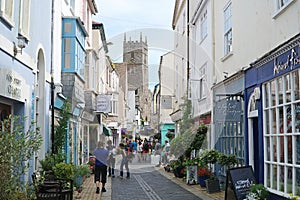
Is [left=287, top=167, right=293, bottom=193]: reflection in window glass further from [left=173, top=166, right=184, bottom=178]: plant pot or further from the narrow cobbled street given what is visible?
[left=173, top=166, right=184, bottom=178]: plant pot

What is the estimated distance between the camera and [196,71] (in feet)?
68.9

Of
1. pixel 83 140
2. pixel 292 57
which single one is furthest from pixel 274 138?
pixel 83 140

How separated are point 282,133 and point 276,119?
511 millimetres

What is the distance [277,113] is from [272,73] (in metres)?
0.90

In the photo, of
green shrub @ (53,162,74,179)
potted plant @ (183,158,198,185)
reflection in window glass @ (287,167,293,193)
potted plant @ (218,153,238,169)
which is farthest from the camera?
potted plant @ (183,158,198,185)

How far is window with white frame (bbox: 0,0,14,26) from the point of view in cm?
801

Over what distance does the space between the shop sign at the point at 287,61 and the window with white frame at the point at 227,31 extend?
4881 millimetres

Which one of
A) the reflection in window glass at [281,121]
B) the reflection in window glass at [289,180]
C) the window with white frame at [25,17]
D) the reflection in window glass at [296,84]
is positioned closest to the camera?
the reflection in window glass at [296,84]

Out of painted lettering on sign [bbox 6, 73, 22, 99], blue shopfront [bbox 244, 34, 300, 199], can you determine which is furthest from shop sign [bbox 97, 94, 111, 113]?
painted lettering on sign [bbox 6, 73, 22, 99]

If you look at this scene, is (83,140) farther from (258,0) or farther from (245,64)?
(258,0)

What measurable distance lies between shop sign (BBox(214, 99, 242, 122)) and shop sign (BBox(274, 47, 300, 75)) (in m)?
3.72

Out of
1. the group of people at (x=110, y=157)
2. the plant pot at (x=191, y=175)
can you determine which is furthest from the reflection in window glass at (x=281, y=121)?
the plant pot at (x=191, y=175)

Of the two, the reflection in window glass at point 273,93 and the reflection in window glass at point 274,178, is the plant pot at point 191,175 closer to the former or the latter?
the reflection in window glass at point 274,178

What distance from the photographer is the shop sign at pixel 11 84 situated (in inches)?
318
